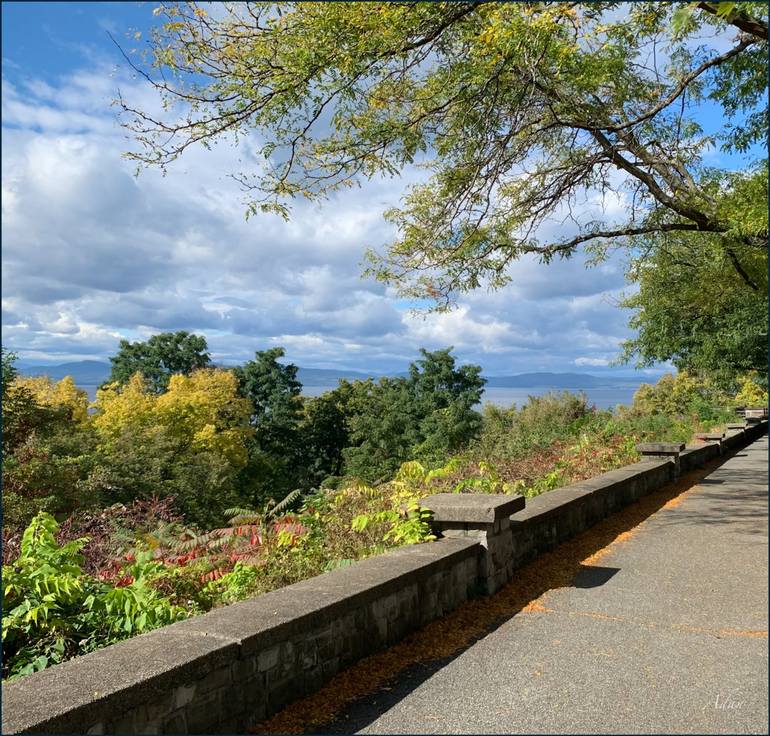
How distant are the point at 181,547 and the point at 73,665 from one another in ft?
12.1

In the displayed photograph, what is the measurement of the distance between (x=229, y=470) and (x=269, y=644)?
28.9m

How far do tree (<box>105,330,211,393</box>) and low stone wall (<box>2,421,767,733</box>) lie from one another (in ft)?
151

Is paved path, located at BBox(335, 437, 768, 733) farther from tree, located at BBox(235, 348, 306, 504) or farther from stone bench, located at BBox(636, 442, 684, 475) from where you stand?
tree, located at BBox(235, 348, 306, 504)

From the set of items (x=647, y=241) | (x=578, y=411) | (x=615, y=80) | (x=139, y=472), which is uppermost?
(x=615, y=80)

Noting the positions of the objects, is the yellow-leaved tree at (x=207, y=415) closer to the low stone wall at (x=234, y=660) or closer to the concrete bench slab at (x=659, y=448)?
the concrete bench slab at (x=659, y=448)

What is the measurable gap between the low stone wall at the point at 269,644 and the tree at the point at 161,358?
4595cm

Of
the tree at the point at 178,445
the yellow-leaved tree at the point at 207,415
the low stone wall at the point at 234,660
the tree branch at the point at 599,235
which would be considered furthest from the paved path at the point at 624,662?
the yellow-leaved tree at the point at 207,415

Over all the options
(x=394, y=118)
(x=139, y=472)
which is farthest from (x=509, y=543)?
(x=139, y=472)

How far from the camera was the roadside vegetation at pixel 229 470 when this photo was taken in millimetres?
4242

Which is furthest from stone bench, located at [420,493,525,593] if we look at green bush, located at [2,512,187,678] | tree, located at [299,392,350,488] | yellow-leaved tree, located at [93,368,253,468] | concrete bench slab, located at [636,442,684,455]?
tree, located at [299,392,350,488]

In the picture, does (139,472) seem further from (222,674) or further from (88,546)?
(222,674)

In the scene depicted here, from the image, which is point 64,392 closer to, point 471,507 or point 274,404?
point 274,404

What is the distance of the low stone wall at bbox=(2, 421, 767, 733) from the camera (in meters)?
2.61

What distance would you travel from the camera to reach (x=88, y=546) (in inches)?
262
